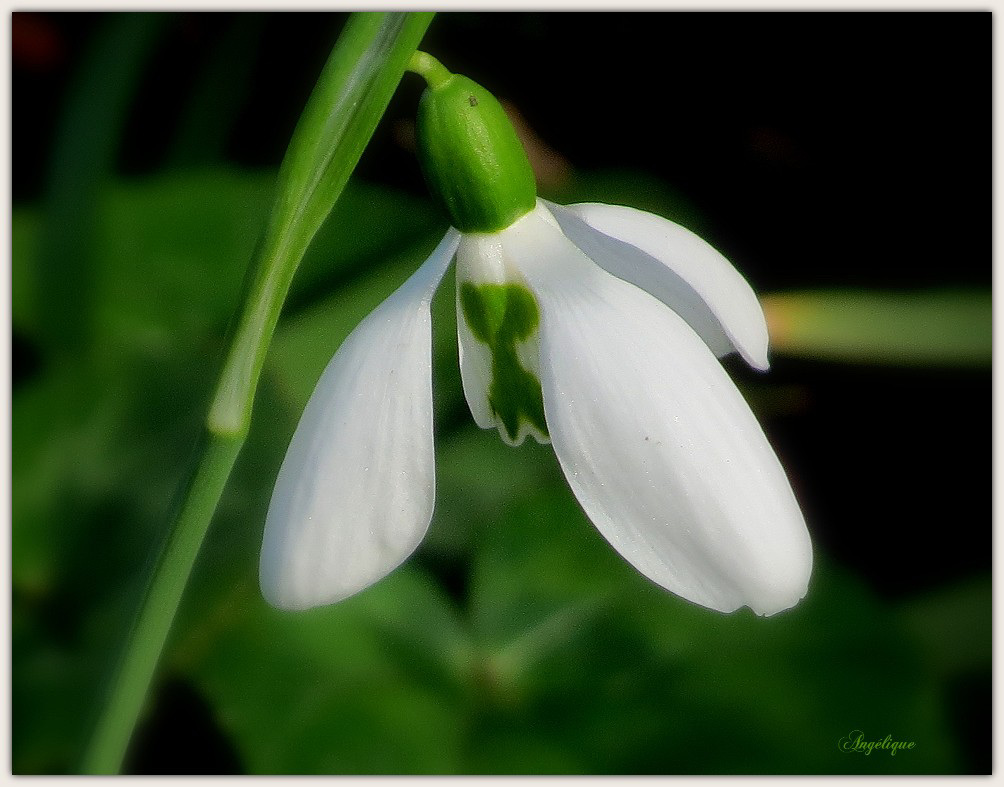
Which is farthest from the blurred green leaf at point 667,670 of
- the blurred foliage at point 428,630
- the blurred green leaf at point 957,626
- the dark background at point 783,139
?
the dark background at point 783,139

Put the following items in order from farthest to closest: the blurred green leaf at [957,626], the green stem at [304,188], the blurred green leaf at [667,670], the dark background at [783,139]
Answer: the dark background at [783,139]
the blurred green leaf at [957,626]
the blurred green leaf at [667,670]
the green stem at [304,188]

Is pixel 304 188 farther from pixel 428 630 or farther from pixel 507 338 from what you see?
pixel 428 630

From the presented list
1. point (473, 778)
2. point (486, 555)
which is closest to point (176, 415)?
point (486, 555)

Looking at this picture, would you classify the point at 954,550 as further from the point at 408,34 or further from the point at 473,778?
the point at 408,34

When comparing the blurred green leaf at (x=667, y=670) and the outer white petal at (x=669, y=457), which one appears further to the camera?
the blurred green leaf at (x=667, y=670)

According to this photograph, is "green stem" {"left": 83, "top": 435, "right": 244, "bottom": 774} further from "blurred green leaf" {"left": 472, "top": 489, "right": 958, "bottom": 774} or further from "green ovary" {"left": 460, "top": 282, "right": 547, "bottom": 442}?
"blurred green leaf" {"left": 472, "top": 489, "right": 958, "bottom": 774}
